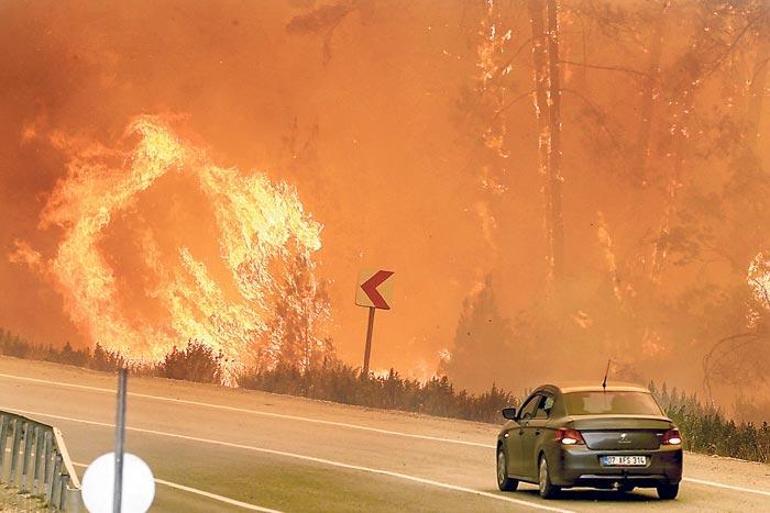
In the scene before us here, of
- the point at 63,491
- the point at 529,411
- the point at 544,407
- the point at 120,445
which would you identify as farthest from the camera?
the point at 529,411

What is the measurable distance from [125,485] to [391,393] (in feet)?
90.1

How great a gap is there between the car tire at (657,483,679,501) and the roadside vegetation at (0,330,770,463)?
7629 millimetres

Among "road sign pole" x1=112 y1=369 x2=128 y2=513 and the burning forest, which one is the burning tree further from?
"road sign pole" x1=112 y1=369 x2=128 y2=513

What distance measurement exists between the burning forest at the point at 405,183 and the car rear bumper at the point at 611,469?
30849 mm

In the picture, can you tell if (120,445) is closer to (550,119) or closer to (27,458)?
(27,458)

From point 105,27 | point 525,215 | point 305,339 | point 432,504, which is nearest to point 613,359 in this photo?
point 525,215

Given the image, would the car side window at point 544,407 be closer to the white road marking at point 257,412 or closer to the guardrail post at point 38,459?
the guardrail post at point 38,459

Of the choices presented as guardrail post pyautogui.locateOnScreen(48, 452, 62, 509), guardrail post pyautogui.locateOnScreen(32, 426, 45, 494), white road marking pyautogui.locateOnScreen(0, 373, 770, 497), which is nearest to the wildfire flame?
white road marking pyautogui.locateOnScreen(0, 373, 770, 497)

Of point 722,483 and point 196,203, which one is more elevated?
point 196,203

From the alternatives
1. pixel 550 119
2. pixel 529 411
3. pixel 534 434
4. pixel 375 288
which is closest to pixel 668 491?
pixel 534 434

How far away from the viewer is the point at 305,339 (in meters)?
51.6

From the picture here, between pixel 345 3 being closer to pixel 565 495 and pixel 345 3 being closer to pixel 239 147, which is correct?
pixel 239 147

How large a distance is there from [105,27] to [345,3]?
7642 millimetres

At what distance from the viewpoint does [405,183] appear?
55.0 m
